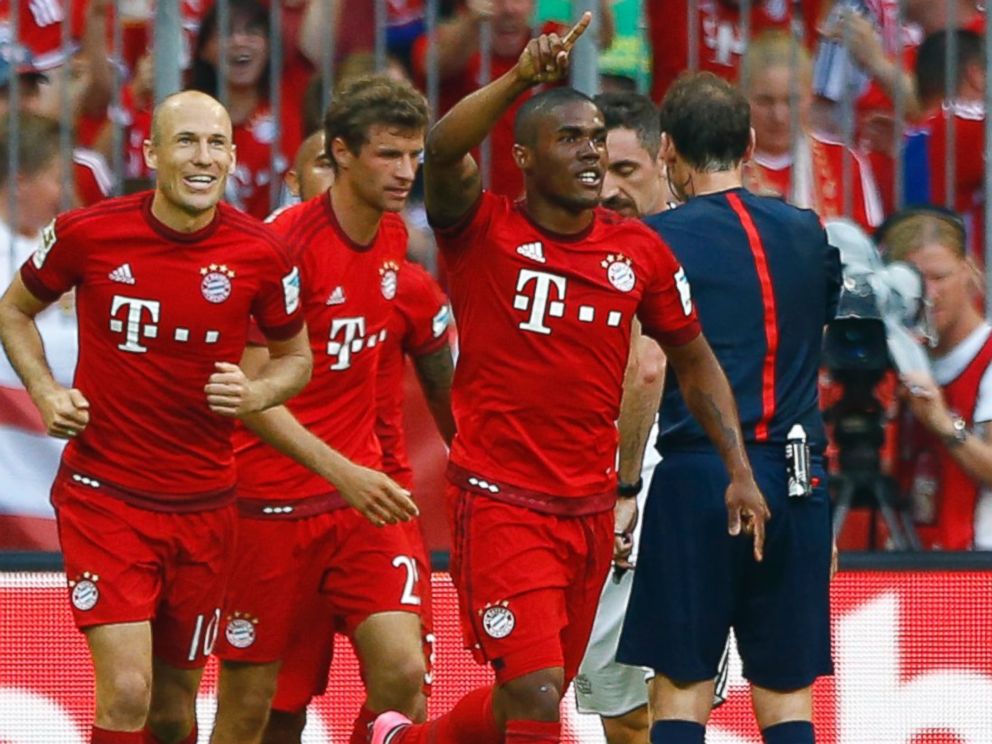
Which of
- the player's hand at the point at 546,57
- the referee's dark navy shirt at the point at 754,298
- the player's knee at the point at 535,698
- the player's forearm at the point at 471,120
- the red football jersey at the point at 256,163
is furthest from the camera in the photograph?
the red football jersey at the point at 256,163

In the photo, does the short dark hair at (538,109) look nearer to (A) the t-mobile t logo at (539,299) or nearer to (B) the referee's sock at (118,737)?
(A) the t-mobile t logo at (539,299)

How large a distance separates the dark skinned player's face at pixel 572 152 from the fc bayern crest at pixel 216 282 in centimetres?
104

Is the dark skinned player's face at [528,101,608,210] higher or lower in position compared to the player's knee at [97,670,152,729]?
higher

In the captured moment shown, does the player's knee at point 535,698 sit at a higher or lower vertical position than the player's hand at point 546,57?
lower

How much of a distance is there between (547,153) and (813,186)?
2214 mm

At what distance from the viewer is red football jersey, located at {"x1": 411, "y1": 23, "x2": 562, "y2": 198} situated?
8.73m

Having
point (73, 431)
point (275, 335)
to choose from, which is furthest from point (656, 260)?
point (73, 431)

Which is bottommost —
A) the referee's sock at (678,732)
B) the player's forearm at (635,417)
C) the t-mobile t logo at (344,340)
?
the referee's sock at (678,732)

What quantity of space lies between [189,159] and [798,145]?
8.74 feet

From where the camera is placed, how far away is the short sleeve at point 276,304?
7.17 metres

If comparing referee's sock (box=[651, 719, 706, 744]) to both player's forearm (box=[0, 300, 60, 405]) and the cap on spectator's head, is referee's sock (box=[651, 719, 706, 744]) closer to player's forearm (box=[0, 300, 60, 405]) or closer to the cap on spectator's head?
player's forearm (box=[0, 300, 60, 405])

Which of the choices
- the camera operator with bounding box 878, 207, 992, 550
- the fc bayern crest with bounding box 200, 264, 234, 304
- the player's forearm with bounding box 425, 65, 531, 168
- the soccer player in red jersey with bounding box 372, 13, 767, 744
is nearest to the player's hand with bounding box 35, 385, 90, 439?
the fc bayern crest with bounding box 200, 264, 234, 304

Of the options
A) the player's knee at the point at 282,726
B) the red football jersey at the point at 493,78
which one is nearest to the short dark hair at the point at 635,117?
the red football jersey at the point at 493,78

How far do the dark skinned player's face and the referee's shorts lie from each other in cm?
90
